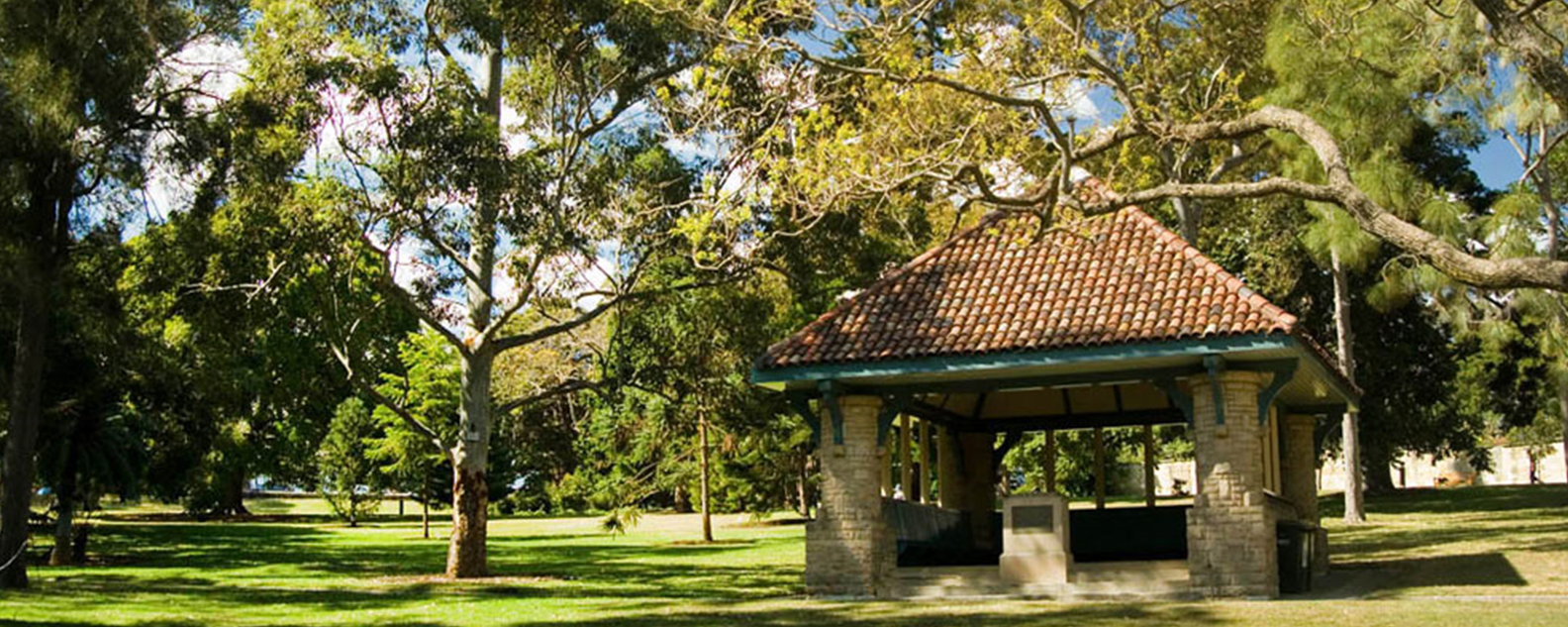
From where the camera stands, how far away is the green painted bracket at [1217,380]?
49.3ft

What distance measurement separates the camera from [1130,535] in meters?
19.6

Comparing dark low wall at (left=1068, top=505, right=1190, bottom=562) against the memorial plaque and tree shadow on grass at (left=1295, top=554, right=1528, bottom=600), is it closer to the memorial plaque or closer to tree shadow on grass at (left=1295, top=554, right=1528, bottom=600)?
tree shadow on grass at (left=1295, top=554, right=1528, bottom=600)

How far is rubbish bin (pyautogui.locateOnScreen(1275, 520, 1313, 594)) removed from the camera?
16142mm

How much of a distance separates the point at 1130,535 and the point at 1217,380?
5.00 metres

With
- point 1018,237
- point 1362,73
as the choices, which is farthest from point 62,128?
point 1362,73

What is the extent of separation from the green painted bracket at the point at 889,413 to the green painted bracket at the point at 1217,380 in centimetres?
350

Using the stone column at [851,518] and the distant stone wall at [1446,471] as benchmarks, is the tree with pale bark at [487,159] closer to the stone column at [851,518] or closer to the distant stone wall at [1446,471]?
the stone column at [851,518]

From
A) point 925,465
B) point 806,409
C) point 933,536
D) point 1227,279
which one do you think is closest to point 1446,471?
point 925,465

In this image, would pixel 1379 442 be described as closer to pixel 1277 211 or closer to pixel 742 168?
pixel 1277 211

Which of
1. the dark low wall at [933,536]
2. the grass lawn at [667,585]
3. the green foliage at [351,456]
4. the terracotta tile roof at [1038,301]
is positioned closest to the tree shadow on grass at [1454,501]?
the grass lawn at [667,585]

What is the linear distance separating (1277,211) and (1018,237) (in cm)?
2438

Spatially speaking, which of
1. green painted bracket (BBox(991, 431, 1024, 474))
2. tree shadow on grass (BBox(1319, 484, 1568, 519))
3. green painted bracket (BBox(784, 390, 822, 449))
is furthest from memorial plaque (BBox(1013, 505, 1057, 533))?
tree shadow on grass (BBox(1319, 484, 1568, 519))

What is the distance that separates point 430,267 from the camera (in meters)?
22.5

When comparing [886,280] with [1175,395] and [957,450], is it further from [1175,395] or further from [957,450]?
[1175,395]
